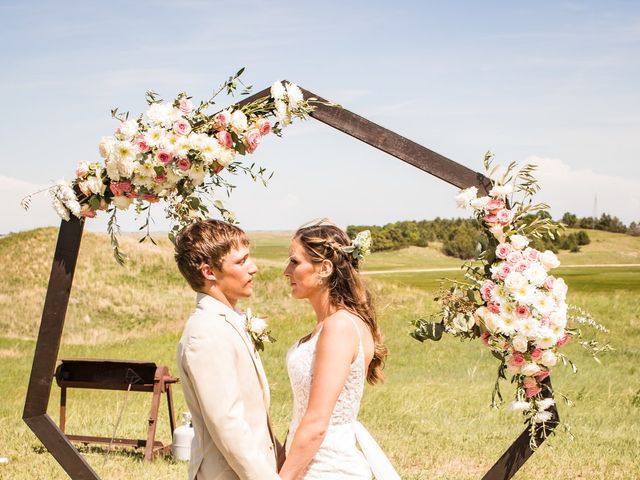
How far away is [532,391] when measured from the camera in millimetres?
6016

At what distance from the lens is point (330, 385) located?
14.6 ft

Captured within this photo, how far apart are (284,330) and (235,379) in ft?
69.1

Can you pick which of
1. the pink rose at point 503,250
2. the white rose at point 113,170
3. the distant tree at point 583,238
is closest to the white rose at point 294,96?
the white rose at point 113,170

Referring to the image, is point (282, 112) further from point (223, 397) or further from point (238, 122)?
point (223, 397)

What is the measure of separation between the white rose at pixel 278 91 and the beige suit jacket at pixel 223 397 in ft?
7.45

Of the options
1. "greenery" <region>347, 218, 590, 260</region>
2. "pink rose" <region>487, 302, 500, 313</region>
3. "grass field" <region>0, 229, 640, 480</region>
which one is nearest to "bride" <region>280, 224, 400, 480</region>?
"grass field" <region>0, 229, 640, 480</region>

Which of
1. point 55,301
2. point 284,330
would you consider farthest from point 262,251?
point 55,301

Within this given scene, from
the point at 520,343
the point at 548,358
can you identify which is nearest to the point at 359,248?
the point at 520,343

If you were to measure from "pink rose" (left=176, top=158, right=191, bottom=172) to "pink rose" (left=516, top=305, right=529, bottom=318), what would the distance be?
2.56 meters

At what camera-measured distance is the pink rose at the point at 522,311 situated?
5715 millimetres

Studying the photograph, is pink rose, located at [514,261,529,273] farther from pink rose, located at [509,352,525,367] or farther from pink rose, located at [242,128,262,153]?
pink rose, located at [242,128,262,153]

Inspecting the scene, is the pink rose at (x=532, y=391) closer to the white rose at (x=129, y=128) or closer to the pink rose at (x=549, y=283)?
the pink rose at (x=549, y=283)

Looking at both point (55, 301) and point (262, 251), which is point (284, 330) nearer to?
point (55, 301)

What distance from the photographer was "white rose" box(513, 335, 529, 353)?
572 cm
